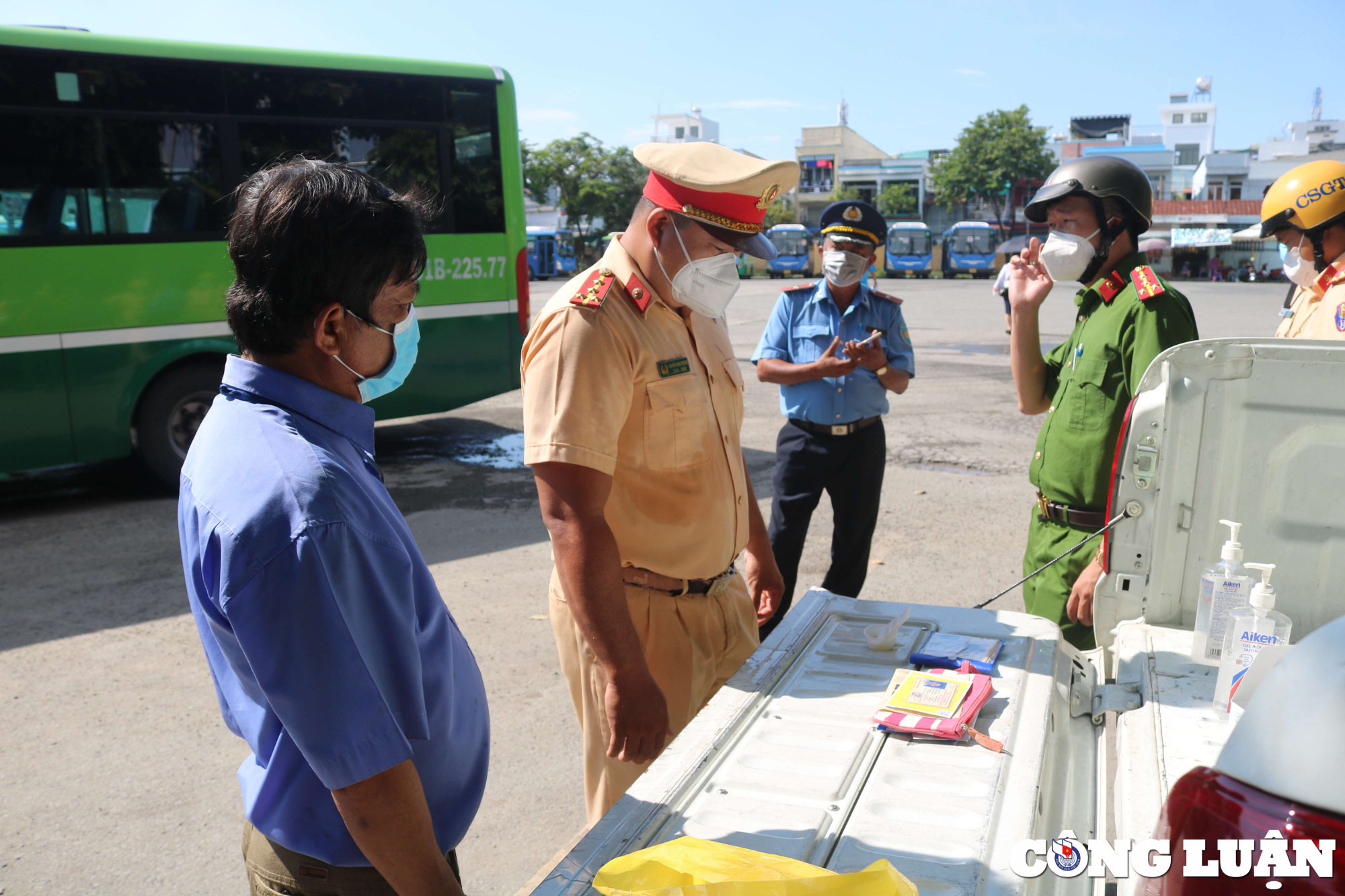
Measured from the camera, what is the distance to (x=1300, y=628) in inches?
85.3

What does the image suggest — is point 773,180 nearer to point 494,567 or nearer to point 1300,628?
point 1300,628

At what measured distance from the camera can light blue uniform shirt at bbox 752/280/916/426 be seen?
4266 mm

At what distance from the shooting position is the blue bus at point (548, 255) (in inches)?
1625

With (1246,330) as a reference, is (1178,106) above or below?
above

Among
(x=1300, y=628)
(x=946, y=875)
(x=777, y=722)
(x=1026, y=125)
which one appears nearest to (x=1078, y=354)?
(x=1300, y=628)

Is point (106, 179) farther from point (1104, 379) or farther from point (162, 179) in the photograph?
point (1104, 379)

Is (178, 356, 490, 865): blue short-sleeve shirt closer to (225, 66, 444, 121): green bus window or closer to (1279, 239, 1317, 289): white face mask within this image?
(1279, 239, 1317, 289): white face mask

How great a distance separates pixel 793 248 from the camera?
4247cm

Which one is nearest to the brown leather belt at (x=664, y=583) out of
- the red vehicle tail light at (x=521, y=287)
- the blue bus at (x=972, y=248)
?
the red vehicle tail light at (x=521, y=287)

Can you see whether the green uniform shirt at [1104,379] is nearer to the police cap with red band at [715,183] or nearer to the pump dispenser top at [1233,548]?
the pump dispenser top at [1233,548]

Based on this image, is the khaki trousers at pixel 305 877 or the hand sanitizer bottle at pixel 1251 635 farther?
the hand sanitizer bottle at pixel 1251 635

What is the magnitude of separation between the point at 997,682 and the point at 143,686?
351cm

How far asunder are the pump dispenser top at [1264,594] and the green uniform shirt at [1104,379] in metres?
0.85

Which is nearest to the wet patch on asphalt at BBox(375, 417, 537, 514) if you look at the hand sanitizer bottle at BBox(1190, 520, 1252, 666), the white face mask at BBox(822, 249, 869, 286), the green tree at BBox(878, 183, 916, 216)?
the white face mask at BBox(822, 249, 869, 286)
